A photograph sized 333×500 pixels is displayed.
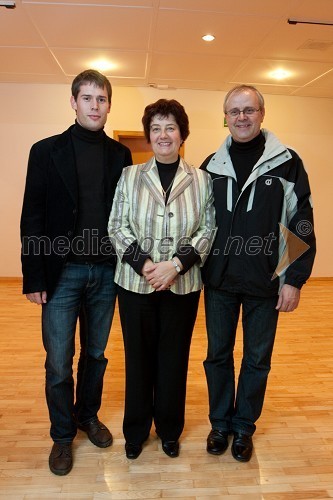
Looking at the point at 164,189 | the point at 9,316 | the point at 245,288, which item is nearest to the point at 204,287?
the point at 245,288

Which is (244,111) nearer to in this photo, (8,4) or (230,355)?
(230,355)

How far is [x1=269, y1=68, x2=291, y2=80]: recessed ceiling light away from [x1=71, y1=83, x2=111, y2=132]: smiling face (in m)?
3.26

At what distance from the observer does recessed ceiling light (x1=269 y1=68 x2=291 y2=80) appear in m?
4.25

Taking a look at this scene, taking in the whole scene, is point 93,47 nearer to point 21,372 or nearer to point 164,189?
point 164,189

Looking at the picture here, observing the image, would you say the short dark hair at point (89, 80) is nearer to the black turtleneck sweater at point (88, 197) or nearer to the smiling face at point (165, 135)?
the black turtleneck sweater at point (88, 197)

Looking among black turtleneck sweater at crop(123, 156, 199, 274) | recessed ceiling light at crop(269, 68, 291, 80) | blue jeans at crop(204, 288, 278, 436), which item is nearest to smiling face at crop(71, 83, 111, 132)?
black turtleneck sweater at crop(123, 156, 199, 274)

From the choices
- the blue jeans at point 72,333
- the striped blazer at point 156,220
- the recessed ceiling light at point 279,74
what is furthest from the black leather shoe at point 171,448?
the recessed ceiling light at point 279,74

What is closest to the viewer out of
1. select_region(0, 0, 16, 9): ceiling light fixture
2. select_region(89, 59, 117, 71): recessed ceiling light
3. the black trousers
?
the black trousers

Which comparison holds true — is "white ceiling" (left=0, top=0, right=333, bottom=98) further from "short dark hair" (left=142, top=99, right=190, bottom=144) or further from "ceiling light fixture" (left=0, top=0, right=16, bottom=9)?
"short dark hair" (left=142, top=99, right=190, bottom=144)

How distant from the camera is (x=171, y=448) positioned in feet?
6.02

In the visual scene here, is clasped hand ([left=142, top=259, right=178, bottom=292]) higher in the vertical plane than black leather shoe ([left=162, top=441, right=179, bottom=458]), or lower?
higher

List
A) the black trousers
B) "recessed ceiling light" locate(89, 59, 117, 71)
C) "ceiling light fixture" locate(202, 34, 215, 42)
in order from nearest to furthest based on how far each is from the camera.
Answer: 1. the black trousers
2. "ceiling light fixture" locate(202, 34, 215, 42)
3. "recessed ceiling light" locate(89, 59, 117, 71)

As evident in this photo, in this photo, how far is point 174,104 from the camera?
5.26 feet

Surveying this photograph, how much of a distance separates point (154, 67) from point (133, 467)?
12.8ft
